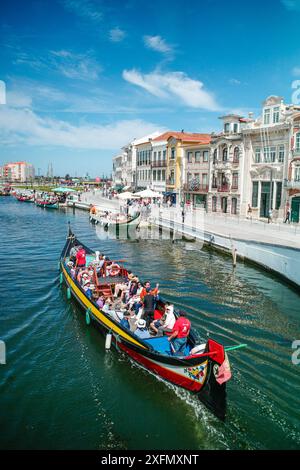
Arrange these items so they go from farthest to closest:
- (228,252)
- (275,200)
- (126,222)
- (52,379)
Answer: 1. (126,222)
2. (275,200)
3. (228,252)
4. (52,379)

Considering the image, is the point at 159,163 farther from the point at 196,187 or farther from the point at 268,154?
the point at 268,154

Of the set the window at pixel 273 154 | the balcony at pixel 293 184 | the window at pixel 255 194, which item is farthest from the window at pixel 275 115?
the window at pixel 255 194

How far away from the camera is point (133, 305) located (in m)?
13.7

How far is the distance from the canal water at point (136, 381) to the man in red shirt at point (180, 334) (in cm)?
105

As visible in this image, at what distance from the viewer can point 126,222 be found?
3862 centimetres

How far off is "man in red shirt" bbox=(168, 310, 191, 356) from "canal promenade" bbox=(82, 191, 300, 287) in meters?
9.99

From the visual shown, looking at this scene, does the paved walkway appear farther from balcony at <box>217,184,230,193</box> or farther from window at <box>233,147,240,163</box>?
window at <box>233,147,240,163</box>

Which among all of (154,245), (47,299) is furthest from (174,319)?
(154,245)

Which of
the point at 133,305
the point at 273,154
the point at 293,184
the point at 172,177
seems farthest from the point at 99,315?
the point at 172,177

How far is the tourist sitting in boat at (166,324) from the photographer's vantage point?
38.0 feet

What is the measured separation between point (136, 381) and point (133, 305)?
332 centimetres

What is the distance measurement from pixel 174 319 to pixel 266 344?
3.65m

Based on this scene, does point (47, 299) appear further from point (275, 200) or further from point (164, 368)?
point (275, 200)

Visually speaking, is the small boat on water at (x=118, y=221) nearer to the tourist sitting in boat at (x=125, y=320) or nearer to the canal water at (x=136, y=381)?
the canal water at (x=136, y=381)
